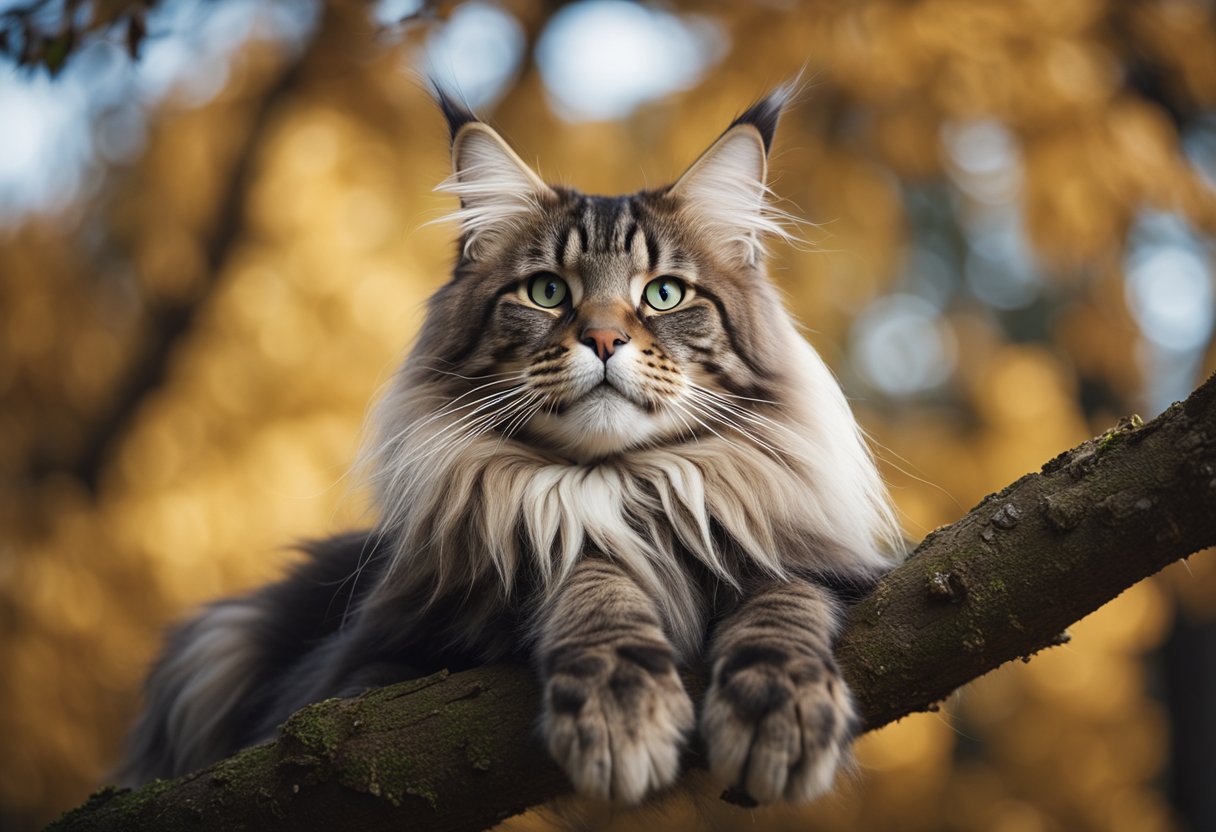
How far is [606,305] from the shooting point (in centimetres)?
221

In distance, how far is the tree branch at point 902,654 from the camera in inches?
61.6

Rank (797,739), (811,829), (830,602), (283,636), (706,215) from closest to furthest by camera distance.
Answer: (797,739) < (830,602) < (706,215) < (283,636) < (811,829)

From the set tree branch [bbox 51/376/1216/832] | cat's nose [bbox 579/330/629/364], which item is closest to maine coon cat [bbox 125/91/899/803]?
cat's nose [bbox 579/330/629/364]

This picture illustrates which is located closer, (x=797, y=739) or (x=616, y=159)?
(x=797, y=739)

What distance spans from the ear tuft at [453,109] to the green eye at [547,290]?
453 mm

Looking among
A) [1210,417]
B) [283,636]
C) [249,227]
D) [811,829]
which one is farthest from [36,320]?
[1210,417]

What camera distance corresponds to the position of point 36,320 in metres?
4.52

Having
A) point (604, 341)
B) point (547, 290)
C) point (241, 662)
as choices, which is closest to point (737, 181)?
point (547, 290)

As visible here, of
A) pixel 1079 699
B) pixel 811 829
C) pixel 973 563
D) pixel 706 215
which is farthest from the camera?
pixel 811 829

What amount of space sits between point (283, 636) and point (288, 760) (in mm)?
1231

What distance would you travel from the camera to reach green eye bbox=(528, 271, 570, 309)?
232 cm

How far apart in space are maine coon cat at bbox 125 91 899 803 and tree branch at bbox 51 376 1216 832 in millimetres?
129

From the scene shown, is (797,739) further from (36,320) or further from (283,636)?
(36,320)

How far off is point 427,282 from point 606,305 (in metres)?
2.25
